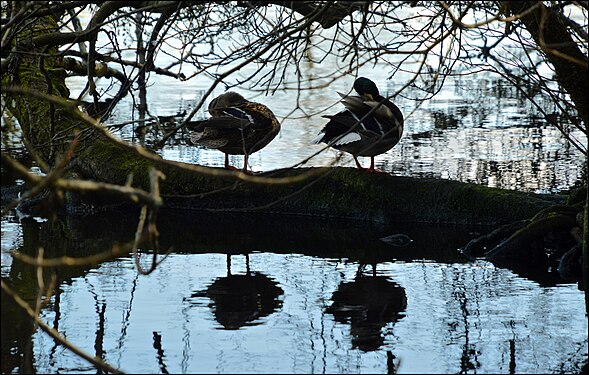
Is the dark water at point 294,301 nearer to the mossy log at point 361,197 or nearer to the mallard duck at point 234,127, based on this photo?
the mossy log at point 361,197

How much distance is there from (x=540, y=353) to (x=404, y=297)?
54.5 inches

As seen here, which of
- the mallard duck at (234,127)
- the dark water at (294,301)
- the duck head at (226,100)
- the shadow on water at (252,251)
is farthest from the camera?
the duck head at (226,100)

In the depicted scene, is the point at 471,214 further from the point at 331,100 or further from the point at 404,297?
the point at 331,100

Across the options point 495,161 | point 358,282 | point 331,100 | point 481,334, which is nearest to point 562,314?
point 481,334

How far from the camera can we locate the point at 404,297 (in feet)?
23.0

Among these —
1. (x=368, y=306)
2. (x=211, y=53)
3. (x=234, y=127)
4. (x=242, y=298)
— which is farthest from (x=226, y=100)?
(x=368, y=306)

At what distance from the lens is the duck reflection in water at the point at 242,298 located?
6559mm

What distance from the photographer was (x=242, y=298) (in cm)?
709

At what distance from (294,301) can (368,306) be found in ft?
1.56

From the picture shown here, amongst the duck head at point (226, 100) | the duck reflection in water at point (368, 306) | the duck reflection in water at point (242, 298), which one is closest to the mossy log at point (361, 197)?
the duck head at point (226, 100)

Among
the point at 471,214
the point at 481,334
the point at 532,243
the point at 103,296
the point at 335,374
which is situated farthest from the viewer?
the point at 471,214

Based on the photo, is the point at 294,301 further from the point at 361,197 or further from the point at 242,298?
the point at 361,197

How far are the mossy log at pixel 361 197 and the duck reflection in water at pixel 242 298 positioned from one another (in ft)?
3.93

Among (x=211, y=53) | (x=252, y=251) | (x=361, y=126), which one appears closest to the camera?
(x=211, y=53)
